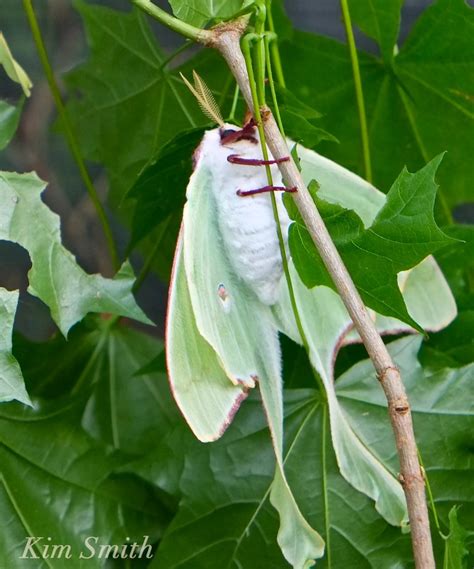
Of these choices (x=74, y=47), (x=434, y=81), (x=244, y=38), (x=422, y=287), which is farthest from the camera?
(x=74, y=47)

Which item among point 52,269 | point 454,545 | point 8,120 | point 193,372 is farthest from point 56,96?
point 454,545

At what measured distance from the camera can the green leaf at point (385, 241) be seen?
1.51 feet

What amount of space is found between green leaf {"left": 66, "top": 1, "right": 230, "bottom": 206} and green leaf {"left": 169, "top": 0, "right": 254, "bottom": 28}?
166 millimetres

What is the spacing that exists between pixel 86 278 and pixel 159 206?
10 cm

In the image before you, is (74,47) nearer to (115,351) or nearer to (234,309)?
(115,351)

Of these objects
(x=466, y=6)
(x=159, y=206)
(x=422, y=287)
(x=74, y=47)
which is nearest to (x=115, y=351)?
(x=159, y=206)

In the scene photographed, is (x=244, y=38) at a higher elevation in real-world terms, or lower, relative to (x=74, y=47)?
higher

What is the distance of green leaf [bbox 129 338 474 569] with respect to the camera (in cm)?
60

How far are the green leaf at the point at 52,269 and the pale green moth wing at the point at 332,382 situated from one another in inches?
4.4

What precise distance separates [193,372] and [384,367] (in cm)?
12

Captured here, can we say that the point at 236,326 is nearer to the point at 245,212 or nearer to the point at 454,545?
the point at 245,212

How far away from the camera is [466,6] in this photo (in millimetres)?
643

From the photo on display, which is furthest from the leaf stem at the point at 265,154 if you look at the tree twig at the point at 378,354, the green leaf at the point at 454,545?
the green leaf at the point at 454,545

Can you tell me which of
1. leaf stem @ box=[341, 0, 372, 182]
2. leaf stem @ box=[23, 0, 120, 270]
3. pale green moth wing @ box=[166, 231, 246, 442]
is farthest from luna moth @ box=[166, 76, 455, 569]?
leaf stem @ box=[23, 0, 120, 270]
